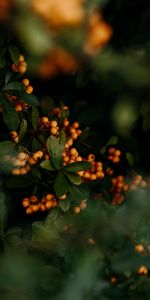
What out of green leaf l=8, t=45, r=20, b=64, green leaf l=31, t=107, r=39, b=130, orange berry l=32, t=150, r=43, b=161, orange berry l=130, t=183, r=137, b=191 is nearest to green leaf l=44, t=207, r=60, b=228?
orange berry l=32, t=150, r=43, b=161

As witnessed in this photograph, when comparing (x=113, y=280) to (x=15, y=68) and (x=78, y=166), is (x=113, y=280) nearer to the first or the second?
(x=78, y=166)

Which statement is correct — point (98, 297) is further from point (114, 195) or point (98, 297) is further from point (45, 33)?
point (45, 33)

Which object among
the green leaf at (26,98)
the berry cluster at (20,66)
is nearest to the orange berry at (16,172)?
the green leaf at (26,98)

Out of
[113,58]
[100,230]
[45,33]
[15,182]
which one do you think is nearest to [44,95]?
[15,182]

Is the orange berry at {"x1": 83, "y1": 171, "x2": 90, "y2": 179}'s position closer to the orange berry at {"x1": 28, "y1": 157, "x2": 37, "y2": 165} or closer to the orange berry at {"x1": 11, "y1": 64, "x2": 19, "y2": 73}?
the orange berry at {"x1": 28, "y1": 157, "x2": 37, "y2": 165}

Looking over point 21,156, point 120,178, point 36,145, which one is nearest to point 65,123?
point 36,145

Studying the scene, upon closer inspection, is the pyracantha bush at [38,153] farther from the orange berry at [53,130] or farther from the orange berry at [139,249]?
the orange berry at [139,249]
